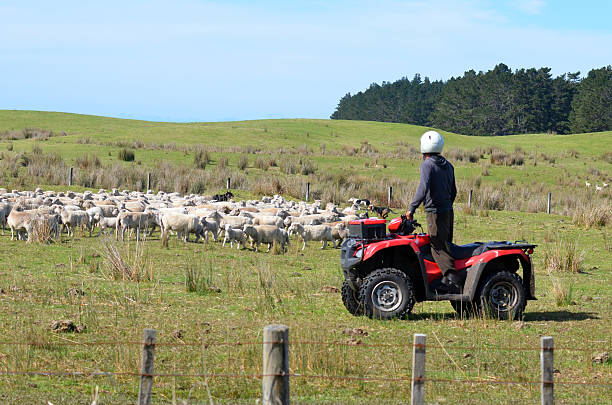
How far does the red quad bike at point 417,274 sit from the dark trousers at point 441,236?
18cm

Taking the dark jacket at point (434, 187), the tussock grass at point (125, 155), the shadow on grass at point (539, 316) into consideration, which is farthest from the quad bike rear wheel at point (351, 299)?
the tussock grass at point (125, 155)

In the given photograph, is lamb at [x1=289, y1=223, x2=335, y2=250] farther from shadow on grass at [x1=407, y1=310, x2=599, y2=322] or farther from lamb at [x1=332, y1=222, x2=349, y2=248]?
shadow on grass at [x1=407, y1=310, x2=599, y2=322]

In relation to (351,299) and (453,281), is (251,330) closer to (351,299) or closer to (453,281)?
(351,299)

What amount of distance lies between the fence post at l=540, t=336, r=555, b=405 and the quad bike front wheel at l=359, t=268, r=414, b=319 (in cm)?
510

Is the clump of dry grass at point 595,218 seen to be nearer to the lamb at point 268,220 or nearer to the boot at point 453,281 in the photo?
the lamb at point 268,220

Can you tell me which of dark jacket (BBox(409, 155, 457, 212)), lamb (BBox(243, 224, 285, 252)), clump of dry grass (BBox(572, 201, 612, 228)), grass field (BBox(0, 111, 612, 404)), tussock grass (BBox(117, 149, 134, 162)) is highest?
tussock grass (BBox(117, 149, 134, 162))

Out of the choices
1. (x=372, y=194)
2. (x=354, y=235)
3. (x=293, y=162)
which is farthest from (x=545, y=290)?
(x=293, y=162)

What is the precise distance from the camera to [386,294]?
11.6 meters

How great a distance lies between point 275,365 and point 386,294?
5879mm

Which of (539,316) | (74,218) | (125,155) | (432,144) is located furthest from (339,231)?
(125,155)

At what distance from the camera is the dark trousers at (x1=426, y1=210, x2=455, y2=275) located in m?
11.0

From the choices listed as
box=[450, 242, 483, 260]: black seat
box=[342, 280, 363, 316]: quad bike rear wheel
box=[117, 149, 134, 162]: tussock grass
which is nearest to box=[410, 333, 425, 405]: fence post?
box=[450, 242, 483, 260]: black seat

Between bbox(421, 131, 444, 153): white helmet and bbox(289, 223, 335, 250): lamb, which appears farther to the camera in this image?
bbox(289, 223, 335, 250): lamb

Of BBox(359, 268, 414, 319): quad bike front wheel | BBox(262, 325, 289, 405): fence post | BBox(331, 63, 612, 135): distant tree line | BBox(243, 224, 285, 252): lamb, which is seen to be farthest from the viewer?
BBox(331, 63, 612, 135): distant tree line
